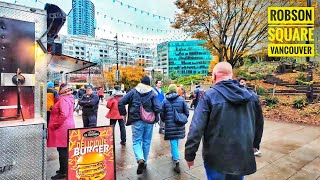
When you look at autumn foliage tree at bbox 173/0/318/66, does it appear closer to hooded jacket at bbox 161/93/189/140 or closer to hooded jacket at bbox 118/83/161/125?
hooded jacket at bbox 161/93/189/140

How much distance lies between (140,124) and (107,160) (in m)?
1.08

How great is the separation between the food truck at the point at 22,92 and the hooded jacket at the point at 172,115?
2.20m

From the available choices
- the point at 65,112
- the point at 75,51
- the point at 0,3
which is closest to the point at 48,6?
the point at 0,3

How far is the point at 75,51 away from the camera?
103 metres

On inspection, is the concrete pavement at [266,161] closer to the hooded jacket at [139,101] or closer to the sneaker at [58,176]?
the sneaker at [58,176]

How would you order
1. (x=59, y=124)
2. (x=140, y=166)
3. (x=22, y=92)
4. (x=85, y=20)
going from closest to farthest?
(x=22, y=92) → (x=59, y=124) → (x=140, y=166) → (x=85, y=20)

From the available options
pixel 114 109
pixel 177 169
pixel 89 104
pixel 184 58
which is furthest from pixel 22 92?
→ pixel 184 58

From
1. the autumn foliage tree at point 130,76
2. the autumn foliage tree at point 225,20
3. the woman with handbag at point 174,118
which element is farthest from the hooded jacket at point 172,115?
the autumn foliage tree at point 130,76

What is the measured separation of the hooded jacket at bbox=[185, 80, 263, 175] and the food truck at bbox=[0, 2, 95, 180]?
195 cm

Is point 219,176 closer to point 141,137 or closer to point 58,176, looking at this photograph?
point 141,137

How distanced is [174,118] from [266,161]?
7.18ft

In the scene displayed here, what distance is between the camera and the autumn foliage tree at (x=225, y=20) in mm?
11641

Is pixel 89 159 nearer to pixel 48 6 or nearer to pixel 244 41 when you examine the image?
pixel 48 6

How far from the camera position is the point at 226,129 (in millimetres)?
2148
